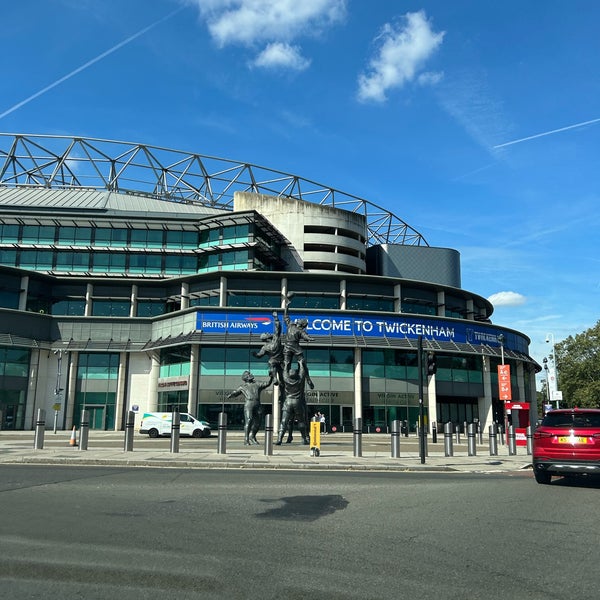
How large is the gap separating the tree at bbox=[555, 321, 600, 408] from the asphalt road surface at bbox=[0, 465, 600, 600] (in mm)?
66507

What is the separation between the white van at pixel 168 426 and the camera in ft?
109

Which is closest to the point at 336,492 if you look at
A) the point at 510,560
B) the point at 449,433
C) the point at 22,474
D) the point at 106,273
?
the point at 510,560

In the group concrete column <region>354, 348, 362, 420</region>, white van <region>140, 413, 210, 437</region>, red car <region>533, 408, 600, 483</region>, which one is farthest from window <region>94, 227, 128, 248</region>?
red car <region>533, 408, 600, 483</region>

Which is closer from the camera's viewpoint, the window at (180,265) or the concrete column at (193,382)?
the concrete column at (193,382)

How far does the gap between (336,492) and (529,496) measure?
11.9 ft

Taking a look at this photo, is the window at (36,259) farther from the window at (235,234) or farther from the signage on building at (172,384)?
the signage on building at (172,384)

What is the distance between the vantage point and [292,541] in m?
6.32

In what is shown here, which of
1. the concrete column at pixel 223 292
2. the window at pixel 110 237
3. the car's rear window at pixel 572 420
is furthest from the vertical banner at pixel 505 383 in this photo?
the window at pixel 110 237

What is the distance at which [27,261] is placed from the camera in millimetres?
54312

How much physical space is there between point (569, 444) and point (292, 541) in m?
7.78

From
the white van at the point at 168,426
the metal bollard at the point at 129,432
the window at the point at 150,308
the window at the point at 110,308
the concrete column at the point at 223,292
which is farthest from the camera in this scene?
the window at the point at 150,308

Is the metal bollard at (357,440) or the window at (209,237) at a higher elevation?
the window at (209,237)

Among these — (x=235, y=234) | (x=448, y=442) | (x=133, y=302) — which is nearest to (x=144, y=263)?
(x=133, y=302)

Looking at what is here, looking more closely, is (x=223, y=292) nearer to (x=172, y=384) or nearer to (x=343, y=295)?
(x=172, y=384)
